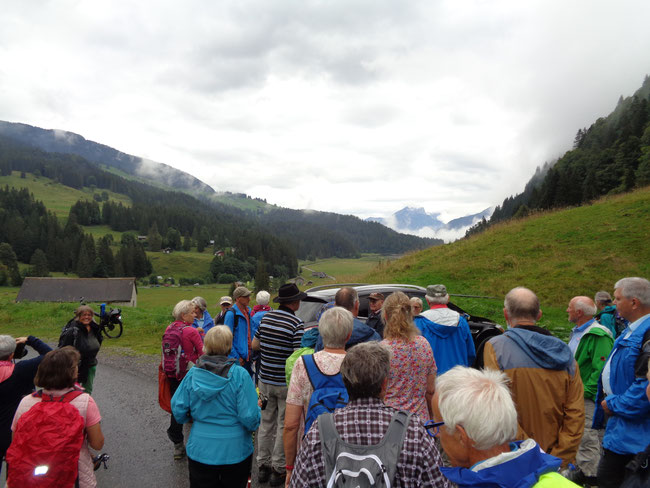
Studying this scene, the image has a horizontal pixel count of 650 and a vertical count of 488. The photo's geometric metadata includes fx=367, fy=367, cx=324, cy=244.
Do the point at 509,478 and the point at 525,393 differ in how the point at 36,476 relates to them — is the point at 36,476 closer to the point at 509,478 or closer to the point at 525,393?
the point at 509,478

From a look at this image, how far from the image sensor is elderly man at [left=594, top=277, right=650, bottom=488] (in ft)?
9.75

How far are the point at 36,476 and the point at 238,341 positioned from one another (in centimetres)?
331

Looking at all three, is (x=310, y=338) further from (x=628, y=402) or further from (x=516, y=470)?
(x=628, y=402)

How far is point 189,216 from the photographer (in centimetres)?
17138

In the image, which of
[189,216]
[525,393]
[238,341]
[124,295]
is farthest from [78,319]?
[189,216]

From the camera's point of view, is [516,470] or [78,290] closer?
[516,470]

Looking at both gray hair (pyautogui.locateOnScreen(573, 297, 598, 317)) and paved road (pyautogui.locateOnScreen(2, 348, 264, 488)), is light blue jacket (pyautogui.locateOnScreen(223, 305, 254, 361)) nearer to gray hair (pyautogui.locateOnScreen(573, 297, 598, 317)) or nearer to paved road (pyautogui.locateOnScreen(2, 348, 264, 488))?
paved road (pyautogui.locateOnScreen(2, 348, 264, 488))

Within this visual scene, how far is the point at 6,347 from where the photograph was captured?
3986 mm

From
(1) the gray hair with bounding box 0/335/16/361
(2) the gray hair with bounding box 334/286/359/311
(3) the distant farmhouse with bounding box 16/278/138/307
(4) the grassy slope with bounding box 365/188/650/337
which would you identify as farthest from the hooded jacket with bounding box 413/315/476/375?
(3) the distant farmhouse with bounding box 16/278/138/307

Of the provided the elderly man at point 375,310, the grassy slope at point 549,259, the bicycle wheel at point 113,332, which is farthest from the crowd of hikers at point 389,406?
the bicycle wheel at point 113,332

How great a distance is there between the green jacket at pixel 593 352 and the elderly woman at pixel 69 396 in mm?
5725

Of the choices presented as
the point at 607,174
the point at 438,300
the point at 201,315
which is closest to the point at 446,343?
the point at 438,300

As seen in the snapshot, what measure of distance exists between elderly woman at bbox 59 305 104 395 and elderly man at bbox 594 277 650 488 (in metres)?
6.85

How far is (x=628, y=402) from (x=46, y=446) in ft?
15.9
